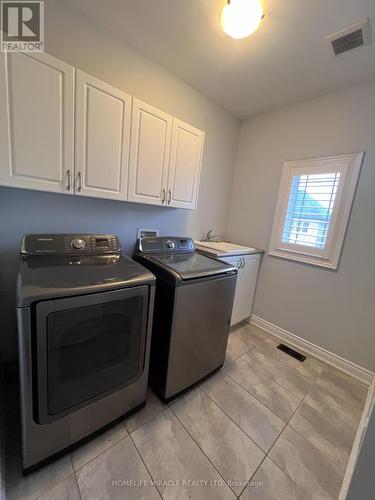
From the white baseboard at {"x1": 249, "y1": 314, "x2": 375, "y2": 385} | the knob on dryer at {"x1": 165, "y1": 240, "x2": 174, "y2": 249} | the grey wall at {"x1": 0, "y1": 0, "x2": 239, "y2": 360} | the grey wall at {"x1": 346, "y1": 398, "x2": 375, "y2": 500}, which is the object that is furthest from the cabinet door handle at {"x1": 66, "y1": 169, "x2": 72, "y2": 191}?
the white baseboard at {"x1": 249, "y1": 314, "x2": 375, "y2": 385}

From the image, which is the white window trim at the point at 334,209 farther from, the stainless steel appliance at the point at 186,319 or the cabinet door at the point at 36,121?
the cabinet door at the point at 36,121

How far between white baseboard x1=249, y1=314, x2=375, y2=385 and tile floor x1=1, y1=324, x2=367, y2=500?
0.18 meters

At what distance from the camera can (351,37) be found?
4.55 feet

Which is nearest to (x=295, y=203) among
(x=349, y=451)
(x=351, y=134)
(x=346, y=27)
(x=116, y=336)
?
(x=351, y=134)

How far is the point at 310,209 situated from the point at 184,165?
4.63 ft

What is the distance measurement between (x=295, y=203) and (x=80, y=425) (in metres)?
2.58

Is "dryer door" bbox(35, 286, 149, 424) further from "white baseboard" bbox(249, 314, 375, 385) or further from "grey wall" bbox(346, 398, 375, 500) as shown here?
"white baseboard" bbox(249, 314, 375, 385)

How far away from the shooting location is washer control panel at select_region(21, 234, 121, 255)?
1256 mm

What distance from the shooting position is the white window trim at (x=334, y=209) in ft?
6.09

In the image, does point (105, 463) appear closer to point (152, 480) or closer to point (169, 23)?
point (152, 480)

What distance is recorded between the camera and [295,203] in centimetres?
224

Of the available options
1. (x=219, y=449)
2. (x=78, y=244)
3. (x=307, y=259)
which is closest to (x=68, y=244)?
(x=78, y=244)

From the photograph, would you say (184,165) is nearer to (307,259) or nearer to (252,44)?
(252,44)

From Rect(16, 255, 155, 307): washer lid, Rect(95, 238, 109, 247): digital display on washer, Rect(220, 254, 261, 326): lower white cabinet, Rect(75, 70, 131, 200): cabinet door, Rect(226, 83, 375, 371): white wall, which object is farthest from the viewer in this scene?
Rect(220, 254, 261, 326): lower white cabinet
